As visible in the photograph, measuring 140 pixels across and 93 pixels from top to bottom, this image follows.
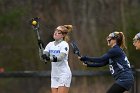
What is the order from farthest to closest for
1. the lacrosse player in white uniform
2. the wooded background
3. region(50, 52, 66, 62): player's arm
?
the wooded background
the lacrosse player in white uniform
region(50, 52, 66, 62): player's arm

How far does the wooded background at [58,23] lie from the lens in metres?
16.9

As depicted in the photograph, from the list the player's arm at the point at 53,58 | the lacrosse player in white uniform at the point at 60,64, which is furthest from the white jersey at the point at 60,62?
the player's arm at the point at 53,58

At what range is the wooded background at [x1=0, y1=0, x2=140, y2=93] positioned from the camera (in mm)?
16906

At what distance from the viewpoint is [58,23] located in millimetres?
17141

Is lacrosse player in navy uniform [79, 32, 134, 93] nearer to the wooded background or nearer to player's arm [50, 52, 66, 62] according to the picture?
player's arm [50, 52, 66, 62]

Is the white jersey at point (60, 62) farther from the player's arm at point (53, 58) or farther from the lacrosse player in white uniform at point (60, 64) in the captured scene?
the player's arm at point (53, 58)

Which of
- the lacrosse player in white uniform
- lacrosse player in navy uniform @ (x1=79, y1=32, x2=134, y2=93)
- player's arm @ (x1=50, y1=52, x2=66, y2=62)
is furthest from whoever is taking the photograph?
the lacrosse player in white uniform

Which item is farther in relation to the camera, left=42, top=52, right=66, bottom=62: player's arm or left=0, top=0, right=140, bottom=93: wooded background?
left=0, top=0, right=140, bottom=93: wooded background

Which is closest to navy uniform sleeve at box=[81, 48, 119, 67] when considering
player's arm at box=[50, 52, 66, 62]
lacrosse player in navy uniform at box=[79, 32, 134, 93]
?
lacrosse player in navy uniform at box=[79, 32, 134, 93]

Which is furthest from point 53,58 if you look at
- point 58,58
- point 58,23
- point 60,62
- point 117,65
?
point 58,23

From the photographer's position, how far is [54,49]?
10.4 metres

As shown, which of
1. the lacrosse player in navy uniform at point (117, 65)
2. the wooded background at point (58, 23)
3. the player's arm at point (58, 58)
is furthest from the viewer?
the wooded background at point (58, 23)

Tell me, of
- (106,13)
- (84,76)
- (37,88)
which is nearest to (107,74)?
(84,76)

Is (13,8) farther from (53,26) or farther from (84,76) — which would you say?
(84,76)
